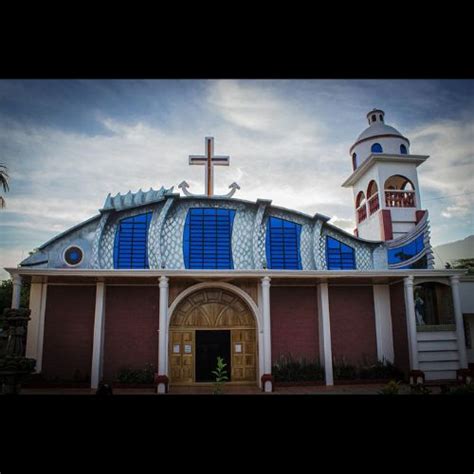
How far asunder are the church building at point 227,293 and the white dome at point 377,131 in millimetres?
4471

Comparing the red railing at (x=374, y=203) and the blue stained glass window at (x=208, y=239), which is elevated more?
the red railing at (x=374, y=203)

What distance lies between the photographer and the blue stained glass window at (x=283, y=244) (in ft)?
53.0

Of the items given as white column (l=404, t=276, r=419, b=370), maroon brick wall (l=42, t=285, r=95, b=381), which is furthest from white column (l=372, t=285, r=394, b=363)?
maroon brick wall (l=42, t=285, r=95, b=381)

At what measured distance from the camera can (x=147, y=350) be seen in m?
15.3

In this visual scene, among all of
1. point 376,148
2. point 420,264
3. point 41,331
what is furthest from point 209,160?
point 420,264

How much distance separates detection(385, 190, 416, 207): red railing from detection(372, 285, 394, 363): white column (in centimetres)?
363

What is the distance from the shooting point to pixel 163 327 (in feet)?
46.3

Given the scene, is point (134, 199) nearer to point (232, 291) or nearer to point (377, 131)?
point (232, 291)

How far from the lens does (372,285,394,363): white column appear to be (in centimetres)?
1596

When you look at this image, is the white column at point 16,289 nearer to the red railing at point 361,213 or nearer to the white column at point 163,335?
the white column at point 163,335

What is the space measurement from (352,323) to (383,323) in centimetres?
113

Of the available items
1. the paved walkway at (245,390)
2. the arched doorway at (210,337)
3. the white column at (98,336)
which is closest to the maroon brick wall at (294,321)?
the arched doorway at (210,337)
